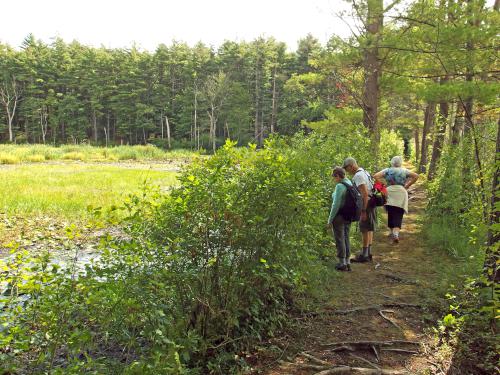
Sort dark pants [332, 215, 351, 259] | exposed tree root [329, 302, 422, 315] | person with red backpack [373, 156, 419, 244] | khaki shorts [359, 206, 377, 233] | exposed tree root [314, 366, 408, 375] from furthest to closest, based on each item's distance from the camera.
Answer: person with red backpack [373, 156, 419, 244], khaki shorts [359, 206, 377, 233], dark pants [332, 215, 351, 259], exposed tree root [329, 302, 422, 315], exposed tree root [314, 366, 408, 375]

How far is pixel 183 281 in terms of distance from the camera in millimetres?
3307

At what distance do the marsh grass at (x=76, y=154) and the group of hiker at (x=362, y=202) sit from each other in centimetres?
1966

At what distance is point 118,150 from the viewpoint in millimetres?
37312

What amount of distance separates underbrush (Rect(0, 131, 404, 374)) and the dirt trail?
1.43ft

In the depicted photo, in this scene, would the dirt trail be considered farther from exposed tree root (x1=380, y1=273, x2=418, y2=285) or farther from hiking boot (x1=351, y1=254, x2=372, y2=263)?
hiking boot (x1=351, y1=254, x2=372, y2=263)

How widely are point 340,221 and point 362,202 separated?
1.90 ft

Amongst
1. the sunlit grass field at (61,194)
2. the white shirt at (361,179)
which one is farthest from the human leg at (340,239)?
the sunlit grass field at (61,194)

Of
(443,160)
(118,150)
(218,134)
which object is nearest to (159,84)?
(218,134)

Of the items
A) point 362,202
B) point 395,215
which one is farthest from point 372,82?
point 362,202

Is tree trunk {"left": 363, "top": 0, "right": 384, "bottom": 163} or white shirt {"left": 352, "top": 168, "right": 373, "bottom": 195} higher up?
tree trunk {"left": 363, "top": 0, "right": 384, "bottom": 163}

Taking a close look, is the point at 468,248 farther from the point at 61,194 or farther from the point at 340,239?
the point at 61,194

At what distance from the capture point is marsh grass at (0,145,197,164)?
28.5 metres

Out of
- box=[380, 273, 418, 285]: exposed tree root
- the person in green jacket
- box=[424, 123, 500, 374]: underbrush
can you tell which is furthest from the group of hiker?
box=[424, 123, 500, 374]: underbrush

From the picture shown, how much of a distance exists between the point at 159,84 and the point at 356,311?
Answer: 59.8 metres
